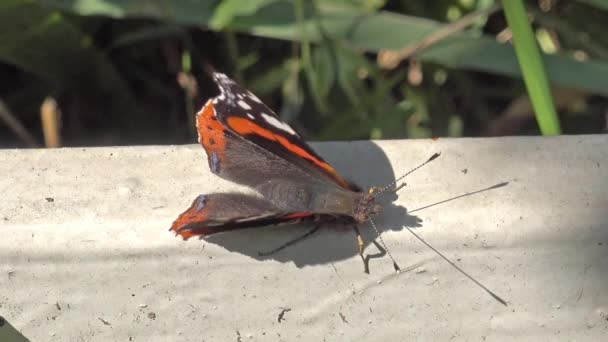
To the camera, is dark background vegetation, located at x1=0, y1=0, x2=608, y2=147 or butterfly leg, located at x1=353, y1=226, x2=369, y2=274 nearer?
butterfly leg, located at x1=353, y1=226, x2=369, y2=274

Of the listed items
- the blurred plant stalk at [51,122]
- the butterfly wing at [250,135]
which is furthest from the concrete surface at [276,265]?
the blurred plant stalk at [51,122]

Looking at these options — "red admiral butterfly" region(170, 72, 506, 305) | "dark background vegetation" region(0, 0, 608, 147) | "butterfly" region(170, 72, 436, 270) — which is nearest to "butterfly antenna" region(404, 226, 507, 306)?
"red admiral butterfly" region(170, 72, 506, 305)

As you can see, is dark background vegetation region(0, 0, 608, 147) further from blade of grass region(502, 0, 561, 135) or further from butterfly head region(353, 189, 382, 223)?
butterfly head region(353, 189, 382, 223)

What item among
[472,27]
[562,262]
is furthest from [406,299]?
[472,27]

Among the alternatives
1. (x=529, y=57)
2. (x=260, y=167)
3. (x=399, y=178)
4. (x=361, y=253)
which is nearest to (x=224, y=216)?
(x=260, y=167)

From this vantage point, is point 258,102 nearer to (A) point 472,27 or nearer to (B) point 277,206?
(B) point 277,206

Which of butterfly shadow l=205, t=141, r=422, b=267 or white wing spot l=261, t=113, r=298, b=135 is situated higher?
white wing spot l=261, t=113, r=298, b=135

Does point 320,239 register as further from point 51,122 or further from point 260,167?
point 51,122
